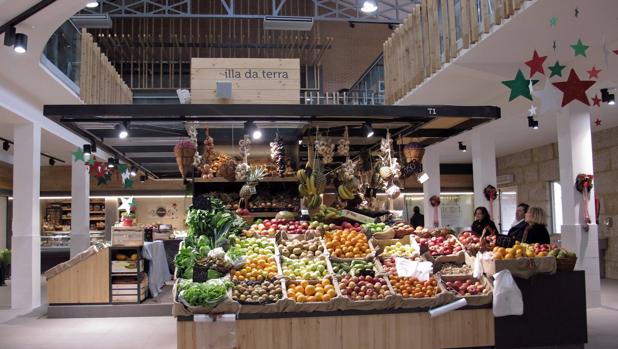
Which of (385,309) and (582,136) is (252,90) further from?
(582,136)

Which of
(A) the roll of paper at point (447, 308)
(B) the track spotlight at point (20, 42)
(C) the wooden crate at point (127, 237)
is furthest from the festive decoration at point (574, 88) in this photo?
(C) the wooden crate at point (127, 237)

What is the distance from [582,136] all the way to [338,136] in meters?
3.77

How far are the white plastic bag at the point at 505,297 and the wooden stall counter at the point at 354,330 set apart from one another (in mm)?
131

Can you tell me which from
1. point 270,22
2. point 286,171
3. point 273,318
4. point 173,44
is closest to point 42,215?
point 173,44

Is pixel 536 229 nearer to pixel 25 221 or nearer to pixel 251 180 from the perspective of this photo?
pixel 251 180

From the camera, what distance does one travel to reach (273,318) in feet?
15.4

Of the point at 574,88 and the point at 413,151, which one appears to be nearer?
the point at 574,88

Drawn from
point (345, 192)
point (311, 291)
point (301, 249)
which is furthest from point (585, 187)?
point (311, 291)

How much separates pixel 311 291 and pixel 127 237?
457cm

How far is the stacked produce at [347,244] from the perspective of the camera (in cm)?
556

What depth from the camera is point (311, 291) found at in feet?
15.7

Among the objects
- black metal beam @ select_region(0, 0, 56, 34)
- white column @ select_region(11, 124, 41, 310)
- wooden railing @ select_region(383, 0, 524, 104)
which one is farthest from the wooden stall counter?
white column @ select_region(11, 124, 41, 310)

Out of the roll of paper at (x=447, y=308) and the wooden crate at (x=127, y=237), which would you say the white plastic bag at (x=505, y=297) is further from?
the wooden crate at (x=127, y=237)

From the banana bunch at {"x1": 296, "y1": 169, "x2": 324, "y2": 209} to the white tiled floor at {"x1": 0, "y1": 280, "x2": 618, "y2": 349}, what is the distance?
91.7 inches
